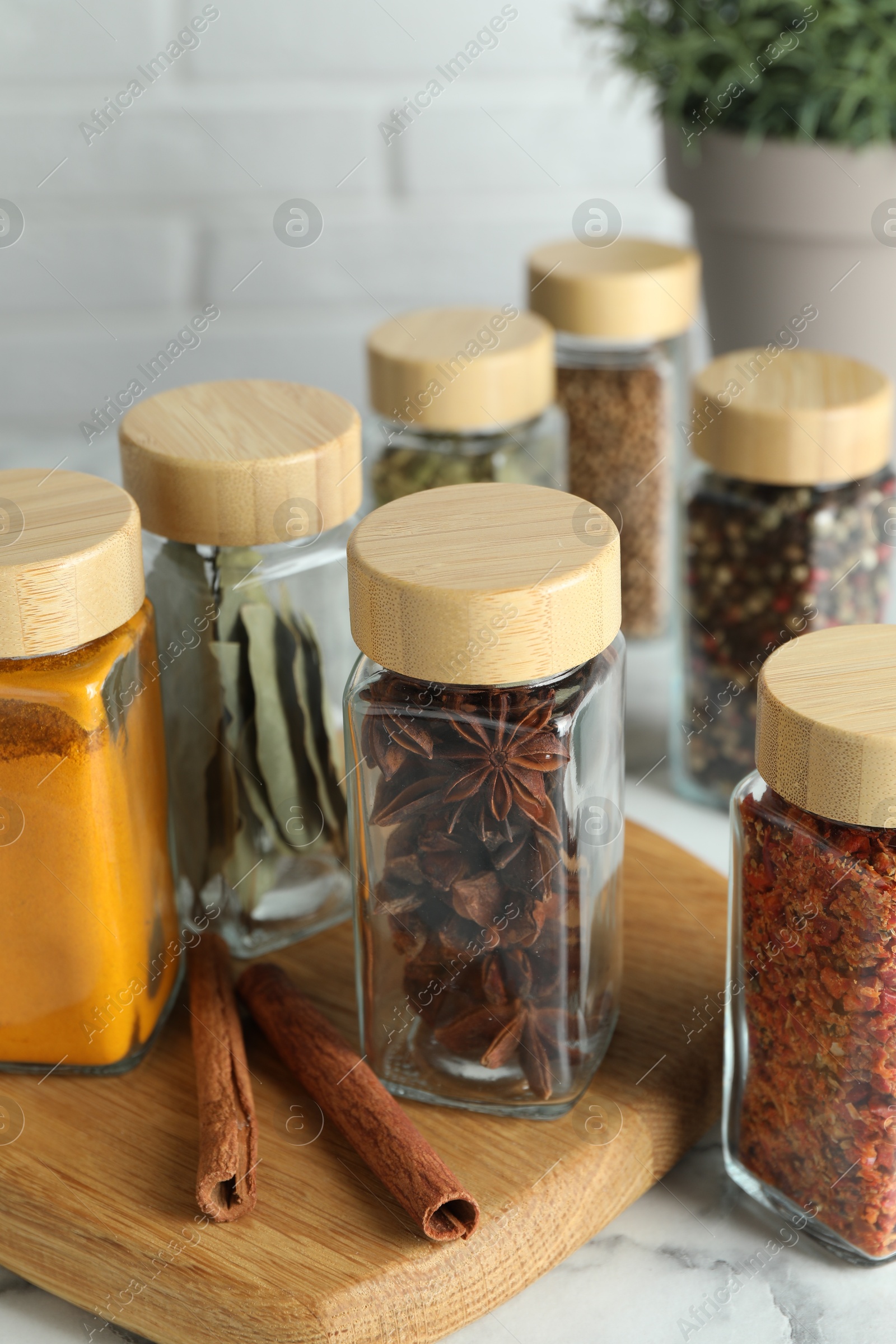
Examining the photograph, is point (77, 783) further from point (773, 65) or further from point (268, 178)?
point (268, 178)


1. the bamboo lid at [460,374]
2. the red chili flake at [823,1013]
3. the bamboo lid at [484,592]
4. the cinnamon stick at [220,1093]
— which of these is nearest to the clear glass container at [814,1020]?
the red chili flake at [823,1013]

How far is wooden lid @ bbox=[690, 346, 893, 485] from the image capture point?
2.58 ft

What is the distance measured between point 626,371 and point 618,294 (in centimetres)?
6

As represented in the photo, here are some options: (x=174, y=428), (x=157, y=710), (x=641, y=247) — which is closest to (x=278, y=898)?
(x=157, y=710)

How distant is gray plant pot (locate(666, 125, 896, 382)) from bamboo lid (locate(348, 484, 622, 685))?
1.73 feet

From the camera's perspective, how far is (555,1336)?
0.58 m

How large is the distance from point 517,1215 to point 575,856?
15 cm

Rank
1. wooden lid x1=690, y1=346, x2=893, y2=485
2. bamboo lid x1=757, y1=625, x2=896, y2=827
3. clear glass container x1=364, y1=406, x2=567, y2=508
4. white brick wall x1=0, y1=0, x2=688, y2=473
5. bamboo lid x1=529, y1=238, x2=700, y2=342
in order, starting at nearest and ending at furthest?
1. bamboo lid x1=757, y1=625, x2=896, y2=827
2. wooden lid x1=690, y1=346, x2=893, y2=485
3. clear glass container x1=364, y1=406, x2=567, y2=508
4. bamboo lid x1=529, y1=238, x2=700, y2=342
5. white brick wall x1=0, y1=0, x2=688, y2=473

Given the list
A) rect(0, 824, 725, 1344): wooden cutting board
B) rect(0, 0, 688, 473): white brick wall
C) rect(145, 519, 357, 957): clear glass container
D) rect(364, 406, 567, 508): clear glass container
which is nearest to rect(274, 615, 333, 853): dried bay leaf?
rect(145, 519, 357, 957): clear glass container

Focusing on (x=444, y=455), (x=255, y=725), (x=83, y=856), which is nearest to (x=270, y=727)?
(x=255, y=725)

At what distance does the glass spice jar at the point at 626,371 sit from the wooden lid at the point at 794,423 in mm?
196

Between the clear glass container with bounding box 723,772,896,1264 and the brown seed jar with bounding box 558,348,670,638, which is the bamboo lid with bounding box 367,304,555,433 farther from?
the clear glass container with bounding box 723,772,896,1264

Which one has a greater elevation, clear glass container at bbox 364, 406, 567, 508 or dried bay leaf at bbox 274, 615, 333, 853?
clear glass container at bbox 364, 406, 567, 508

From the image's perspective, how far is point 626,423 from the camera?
1048mm
